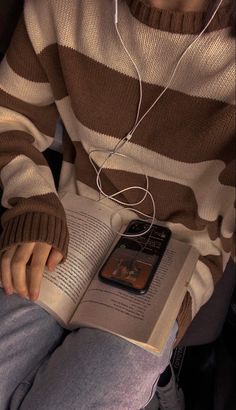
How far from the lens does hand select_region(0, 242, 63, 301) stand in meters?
0.71

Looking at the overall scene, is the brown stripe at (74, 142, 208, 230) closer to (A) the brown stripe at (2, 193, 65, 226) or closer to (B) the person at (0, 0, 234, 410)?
(B) the person at (0, 0, 234, 410)

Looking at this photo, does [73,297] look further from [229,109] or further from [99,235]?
[229,109]

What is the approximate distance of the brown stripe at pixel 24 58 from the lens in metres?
0.79

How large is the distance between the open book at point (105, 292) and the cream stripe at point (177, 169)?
92mm

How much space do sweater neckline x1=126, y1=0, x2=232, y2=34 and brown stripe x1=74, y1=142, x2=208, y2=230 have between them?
0.82ft

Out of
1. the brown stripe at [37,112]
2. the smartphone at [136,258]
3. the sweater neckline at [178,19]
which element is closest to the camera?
the sweater neckline at [178,19]

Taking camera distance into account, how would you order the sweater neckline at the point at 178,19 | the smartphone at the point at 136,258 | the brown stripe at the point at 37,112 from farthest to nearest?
the brown stripe at the point at 37,112
the smartphone at the point at 136,258
the sweater neckline at the point at 178,19

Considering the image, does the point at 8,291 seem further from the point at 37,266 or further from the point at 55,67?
the point at 55,67

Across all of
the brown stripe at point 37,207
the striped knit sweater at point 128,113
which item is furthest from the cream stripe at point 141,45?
the brown stripe at point 37,207

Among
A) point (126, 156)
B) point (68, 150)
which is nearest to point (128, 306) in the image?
point (126, 156)

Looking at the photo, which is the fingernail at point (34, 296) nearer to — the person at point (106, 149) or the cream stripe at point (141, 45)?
the person at point (106, 149)

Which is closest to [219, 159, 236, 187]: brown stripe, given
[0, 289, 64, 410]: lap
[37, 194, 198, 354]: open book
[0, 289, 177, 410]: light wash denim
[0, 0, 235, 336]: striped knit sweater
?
[0, 0, 235, 336]: striped knit sweater

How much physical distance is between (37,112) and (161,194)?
0.29 metres

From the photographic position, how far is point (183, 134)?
0.71 m
